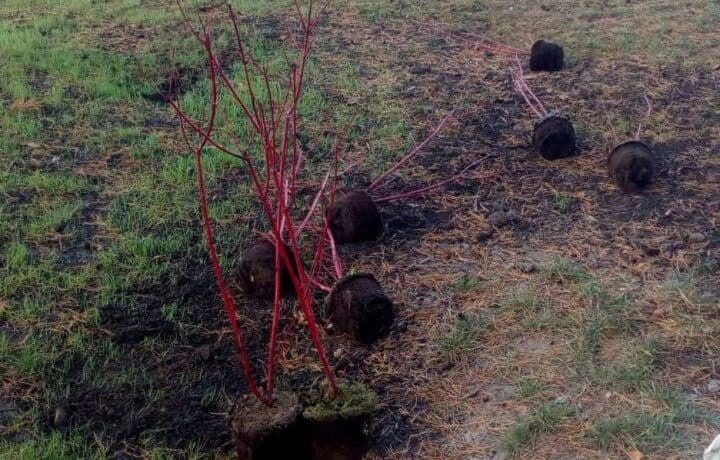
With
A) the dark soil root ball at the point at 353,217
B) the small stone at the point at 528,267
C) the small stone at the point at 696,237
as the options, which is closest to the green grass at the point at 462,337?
the small stone at the point at 528,267

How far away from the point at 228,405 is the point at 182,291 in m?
0.80

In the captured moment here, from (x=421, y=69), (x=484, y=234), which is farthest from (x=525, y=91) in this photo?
(x=484, y=234)

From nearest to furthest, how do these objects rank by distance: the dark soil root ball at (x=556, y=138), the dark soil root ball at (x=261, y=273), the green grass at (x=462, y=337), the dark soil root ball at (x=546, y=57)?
1. the green grass at (x=462, y=337)
2. the dark soil root ball at (x=261, y=273)
3. the dark soil root ball at (x=556, y=138)
4. the dark soil root ball at (x=546, y=57)

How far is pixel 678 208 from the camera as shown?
425cm

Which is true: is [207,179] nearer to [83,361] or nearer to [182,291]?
[182,291]

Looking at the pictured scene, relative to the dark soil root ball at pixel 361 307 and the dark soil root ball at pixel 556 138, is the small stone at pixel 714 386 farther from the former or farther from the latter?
the dark soil root ball at pixel 556 138

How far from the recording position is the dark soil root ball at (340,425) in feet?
8.97

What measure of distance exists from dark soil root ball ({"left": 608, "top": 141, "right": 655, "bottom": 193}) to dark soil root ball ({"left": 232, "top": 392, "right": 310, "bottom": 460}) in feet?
8.11

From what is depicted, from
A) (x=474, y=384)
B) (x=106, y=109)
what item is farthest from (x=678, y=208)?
(x=106, y=109)

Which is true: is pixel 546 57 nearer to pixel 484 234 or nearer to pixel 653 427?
pixel 484 234

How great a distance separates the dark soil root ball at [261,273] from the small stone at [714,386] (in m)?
1.76

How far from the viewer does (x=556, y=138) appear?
4758 millimetres

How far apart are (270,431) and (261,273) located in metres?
1.13

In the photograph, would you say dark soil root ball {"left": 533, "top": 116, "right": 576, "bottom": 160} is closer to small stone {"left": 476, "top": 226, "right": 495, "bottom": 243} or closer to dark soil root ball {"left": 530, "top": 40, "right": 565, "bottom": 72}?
small stone {"left": 476, "top": 226, "right": 495, "bottom": 243}
